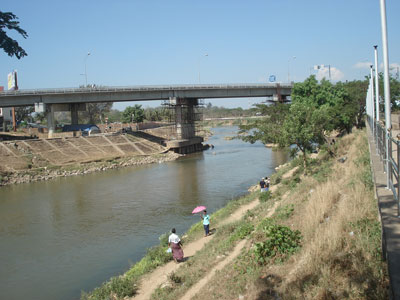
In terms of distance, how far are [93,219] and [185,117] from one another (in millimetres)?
48455

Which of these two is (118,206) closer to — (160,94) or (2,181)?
(2,181)

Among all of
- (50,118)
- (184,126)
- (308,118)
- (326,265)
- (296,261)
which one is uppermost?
(50,118)

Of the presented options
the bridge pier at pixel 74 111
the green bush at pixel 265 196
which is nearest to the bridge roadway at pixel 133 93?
the bridge pier at pixel 74 111

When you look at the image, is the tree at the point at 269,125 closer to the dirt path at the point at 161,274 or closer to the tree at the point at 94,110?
the dirt path at the point at 161,274

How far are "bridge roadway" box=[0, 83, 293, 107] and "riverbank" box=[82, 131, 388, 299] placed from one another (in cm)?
5032

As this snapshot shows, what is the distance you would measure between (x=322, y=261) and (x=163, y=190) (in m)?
26.9

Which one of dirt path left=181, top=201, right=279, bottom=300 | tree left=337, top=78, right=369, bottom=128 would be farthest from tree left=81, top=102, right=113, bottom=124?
dirt path left=181, top=201, right=279, bottom=300

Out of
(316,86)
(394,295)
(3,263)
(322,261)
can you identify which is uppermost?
(316,86)

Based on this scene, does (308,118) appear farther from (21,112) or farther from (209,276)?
(21,112)

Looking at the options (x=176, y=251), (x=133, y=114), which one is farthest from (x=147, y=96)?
(x=176, y=251)

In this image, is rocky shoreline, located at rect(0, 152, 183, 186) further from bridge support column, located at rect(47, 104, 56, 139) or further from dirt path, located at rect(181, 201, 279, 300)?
dirt path, located at rect(181, 201, 279, 300)

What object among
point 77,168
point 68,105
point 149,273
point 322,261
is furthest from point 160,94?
point 322,261

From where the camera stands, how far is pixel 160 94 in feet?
217

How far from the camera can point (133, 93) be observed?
64.1 metres
